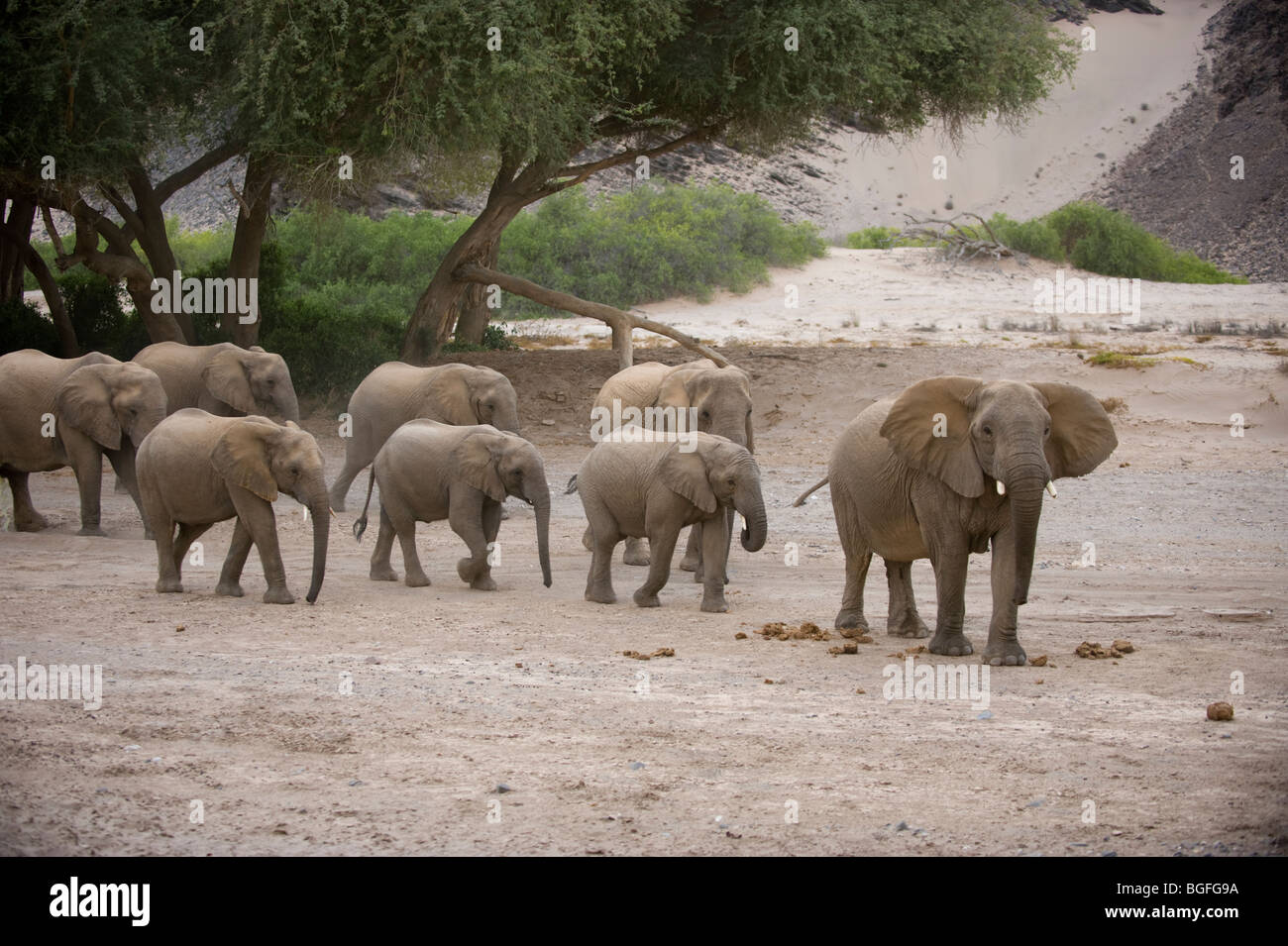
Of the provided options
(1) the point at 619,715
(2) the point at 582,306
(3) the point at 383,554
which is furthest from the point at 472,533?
(2) the point at 582,306

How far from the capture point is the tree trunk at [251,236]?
21328 mm

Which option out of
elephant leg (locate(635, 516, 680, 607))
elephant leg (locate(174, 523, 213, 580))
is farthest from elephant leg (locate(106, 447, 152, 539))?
elephant leg (locate(635, 516, 680, 607))

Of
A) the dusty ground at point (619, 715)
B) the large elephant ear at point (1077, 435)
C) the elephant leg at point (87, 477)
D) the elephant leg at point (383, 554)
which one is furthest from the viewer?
the elephant leg at point (87, 477)

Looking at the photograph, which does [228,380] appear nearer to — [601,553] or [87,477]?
[87,477]

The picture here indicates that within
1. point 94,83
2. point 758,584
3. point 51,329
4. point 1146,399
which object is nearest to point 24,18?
point 94,83

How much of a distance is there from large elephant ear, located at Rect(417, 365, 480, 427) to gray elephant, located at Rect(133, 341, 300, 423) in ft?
4.94

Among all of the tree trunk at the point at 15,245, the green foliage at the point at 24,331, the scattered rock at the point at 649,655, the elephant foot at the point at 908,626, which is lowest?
the scattered rock at the point at 649,655

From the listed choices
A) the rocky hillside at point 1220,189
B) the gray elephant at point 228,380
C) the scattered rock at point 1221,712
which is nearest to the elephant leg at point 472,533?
the gray elephant at point 228,380

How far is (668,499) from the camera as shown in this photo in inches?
430

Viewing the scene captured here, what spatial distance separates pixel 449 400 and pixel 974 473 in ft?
24.9

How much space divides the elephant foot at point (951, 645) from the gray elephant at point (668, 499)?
1.84m

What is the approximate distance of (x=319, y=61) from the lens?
18219 mm

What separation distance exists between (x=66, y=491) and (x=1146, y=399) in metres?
14.0

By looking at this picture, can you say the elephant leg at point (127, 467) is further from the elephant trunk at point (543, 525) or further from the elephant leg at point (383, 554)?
the elephant trunk at point (543, 525)
